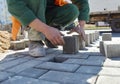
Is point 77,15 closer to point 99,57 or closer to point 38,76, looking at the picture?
point 99,57

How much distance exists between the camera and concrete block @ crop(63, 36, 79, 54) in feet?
9.30

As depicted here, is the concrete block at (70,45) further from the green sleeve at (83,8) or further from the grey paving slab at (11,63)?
the grey paving slab at (11,63)

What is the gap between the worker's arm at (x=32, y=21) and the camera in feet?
6.40

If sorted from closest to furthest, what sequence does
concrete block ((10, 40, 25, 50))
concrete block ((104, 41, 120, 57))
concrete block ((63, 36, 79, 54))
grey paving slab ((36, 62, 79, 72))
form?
grey paving slab ((36, 62, 79, 72)), concrete block ((104, 41, 120, 57)), concrete block ((63, 36, 79, 54)), concrete block ((10, 40, 25, 50))

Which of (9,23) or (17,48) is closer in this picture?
(17,48)

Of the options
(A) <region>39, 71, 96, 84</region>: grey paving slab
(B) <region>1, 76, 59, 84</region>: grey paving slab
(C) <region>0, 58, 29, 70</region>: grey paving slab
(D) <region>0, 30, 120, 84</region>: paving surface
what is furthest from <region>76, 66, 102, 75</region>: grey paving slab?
(C) <region>0, 58, 29, 70</region>: grey paving slab

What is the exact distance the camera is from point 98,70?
2.02 metres

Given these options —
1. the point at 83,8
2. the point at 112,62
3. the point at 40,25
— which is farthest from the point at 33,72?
the point at 83,8

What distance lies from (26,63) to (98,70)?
0.78m

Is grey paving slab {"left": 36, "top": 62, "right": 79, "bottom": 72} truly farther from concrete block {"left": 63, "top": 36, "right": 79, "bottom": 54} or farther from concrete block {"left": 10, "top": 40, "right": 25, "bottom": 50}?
concrete block {"left": 10, "top": 40, "right": 25, "bottom": 50}

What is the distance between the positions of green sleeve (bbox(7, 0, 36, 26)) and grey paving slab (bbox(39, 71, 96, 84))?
51 cm

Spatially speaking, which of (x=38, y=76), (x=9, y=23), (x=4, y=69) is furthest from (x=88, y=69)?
(x=9, y=23)

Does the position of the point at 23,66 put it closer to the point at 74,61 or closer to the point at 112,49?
the point at 74,61

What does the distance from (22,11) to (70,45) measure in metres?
0.99
